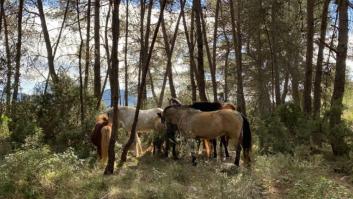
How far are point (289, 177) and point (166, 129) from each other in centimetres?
377

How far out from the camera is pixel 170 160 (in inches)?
469

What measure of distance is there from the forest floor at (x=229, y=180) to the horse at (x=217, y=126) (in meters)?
0.56

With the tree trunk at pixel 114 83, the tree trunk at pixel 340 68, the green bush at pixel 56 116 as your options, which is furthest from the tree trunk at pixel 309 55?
the tree trunk at pixel 114 83

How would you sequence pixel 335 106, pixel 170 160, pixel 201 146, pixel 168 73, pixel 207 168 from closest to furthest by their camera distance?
pixel 207 168
pixel 170 160
pixel 335 106
pixel 201 146
pixel 168 73

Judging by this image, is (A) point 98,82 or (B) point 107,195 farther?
(A) point 98,82

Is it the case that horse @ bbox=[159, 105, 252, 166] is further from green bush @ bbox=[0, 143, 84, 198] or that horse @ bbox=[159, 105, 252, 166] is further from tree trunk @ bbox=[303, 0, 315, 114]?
tree trunk @ bbox=[303, 0, 315, 114]

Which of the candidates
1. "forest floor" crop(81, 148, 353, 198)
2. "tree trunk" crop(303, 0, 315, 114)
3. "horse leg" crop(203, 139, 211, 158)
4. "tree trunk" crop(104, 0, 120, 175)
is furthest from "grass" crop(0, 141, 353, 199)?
"tree trunk" crop(303, 0, 315, 114)

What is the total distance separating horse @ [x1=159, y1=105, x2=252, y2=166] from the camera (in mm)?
11023

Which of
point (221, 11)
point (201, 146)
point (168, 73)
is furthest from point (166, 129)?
point (221, 11)

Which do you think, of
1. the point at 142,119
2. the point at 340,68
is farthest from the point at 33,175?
the point at 340,68

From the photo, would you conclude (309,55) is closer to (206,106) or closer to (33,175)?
(206,106)

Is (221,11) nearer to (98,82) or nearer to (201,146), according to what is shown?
(98,82)

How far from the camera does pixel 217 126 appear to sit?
36.6ft

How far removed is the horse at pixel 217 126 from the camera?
11023 millimetres
